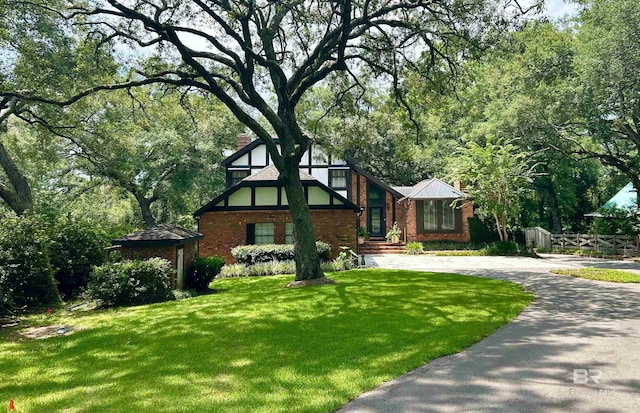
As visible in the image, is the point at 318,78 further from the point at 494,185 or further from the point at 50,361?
the point at 494,185

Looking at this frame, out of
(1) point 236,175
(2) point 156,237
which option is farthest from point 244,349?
(1) point 236,175

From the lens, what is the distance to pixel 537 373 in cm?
468

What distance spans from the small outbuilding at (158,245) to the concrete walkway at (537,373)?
896 centimetres

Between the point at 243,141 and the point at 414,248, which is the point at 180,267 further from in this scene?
the point at 414,248

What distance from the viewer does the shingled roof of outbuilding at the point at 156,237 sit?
11516 mm

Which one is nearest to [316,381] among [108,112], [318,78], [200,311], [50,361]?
[50,361]

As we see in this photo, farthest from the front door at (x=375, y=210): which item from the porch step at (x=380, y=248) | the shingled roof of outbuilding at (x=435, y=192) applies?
the porch step at (x=380, y=248)

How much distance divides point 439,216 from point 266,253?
46.7 feet

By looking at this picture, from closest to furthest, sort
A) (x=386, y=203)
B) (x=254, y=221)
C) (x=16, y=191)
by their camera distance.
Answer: (x=16, y=191), (x=254, y=221), (x=386, y=203)

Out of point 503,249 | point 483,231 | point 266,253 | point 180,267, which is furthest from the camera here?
point 483,231

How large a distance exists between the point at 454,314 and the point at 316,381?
4223 millimetres

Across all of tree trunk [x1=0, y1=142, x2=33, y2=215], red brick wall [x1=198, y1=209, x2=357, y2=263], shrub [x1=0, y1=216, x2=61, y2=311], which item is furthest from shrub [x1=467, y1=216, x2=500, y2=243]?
tree trunk [x1=0, y1=142, x2=33, y2=215]

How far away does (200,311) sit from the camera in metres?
8.81

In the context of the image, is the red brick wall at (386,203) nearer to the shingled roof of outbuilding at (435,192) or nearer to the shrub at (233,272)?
the shingled roof of outbuilding at (435,192)
